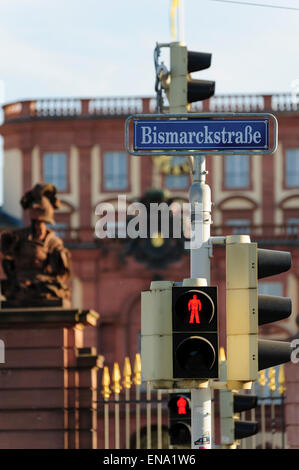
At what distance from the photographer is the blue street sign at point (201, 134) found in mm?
12664

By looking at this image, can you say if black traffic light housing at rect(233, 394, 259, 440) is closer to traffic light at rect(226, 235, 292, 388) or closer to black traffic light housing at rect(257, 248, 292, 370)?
black traffic light housing at rect(257, 248, 292, 370)

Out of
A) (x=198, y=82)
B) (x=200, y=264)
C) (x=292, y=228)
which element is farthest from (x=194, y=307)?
(x=292, y=228)

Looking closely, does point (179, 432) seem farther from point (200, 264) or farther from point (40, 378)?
point (40, 378)

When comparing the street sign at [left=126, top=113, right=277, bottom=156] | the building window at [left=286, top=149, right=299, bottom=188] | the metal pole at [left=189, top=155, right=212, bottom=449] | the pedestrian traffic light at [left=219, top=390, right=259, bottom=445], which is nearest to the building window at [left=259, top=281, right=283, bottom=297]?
the building window at [left=286, top=149, right=299, bottom=188]

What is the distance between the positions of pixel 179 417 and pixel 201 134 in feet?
13.8

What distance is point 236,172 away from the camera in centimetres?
6325

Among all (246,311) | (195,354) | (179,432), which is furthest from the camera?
(179,432)

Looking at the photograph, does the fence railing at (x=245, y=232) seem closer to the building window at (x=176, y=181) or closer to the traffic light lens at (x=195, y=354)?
the building window at (x=176, y=181)

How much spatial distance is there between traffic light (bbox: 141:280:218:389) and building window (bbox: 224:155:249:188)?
170 ft

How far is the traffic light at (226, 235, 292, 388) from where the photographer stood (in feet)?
37.1

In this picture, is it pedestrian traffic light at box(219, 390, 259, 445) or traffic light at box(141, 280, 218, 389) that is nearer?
traffic light at box(141, 280, 218, 389)

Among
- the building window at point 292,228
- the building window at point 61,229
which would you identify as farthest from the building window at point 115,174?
the building window at point 292,228

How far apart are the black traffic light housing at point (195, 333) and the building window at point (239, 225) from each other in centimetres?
4876

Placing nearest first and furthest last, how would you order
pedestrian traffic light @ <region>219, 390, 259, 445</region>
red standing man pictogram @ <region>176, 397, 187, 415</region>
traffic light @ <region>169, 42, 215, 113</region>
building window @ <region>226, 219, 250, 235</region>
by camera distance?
1. traffic light @ <region>169, 42, 215, 113</region>
2. red standing man pictogram @ <region>176, 397, 187, 415</region>
3. pedestrian traffic light @ <region>219, 390, 259, 445</region>
4. building window @ <region>226, 219, 250, 235</region>
